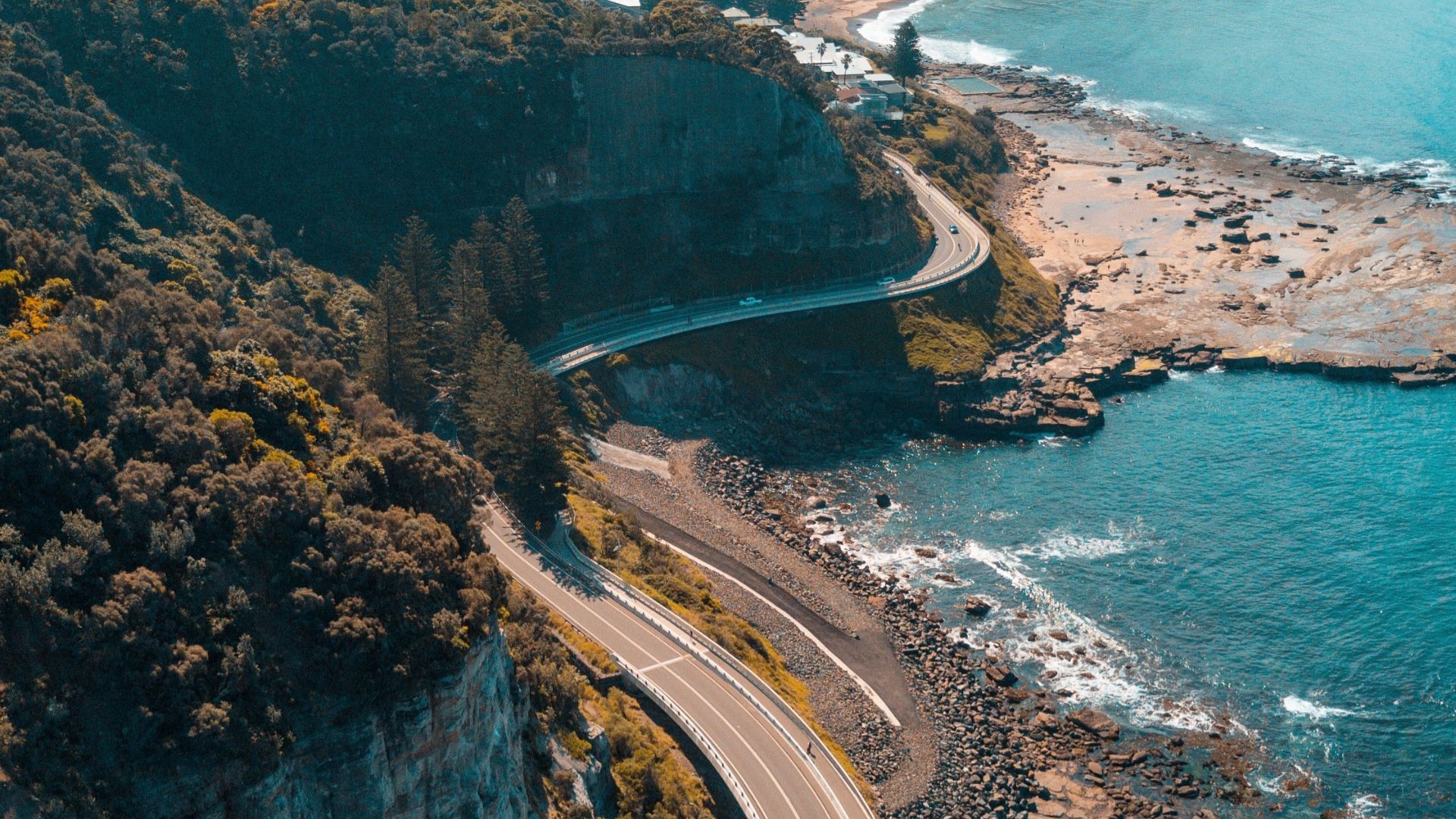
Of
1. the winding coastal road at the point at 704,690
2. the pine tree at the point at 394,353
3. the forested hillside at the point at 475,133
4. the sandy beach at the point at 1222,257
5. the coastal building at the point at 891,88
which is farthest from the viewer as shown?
the coastal building at the point at 891,88

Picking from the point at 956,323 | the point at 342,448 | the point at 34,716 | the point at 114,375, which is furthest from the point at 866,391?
the point at 34,716

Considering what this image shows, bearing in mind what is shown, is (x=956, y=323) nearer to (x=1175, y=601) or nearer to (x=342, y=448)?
(x=1175, y=601)

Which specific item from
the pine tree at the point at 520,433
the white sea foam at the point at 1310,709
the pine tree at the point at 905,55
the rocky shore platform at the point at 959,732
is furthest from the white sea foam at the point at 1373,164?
the pine tree at the point at 520,433

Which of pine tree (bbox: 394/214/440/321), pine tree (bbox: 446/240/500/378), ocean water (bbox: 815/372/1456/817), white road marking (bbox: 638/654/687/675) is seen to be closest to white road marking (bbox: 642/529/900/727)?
ocean water (bbox: 815/372/1456/817)

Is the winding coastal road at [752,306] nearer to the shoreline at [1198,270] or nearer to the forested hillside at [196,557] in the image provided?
the shoreline at [1198,270]

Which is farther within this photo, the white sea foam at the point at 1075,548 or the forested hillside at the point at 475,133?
the forested hillside at the point at 475,133

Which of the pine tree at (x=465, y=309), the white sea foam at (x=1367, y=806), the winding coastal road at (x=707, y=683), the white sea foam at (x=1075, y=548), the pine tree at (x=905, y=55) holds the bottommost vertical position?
the white sea foam at (x=1367, y=806)

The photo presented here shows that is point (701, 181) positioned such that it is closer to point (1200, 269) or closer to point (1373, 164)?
point (1200, 269)
